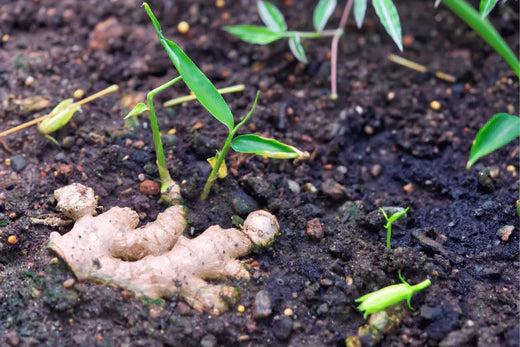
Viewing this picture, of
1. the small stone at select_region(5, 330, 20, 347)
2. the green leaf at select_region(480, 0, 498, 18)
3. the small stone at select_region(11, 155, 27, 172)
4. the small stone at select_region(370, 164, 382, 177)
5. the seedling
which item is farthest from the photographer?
the small stone at select_region(370, 164, 382, 177)

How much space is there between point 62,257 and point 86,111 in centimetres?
74

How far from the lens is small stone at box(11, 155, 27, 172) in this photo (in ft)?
5.89

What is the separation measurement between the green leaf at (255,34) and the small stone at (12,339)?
1341 mm

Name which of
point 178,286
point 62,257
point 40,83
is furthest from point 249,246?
point 40,83

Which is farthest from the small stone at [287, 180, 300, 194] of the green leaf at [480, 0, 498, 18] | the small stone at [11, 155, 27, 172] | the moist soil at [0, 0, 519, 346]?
the small stone at [11, 155, 27, 172]

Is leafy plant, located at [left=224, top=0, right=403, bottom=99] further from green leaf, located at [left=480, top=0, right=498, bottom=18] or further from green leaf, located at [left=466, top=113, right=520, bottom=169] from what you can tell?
green leaf, located at [left=466, top=113, right=520, bottom=169]

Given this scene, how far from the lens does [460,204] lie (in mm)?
1790

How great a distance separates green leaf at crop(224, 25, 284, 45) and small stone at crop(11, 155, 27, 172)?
37.4 inches

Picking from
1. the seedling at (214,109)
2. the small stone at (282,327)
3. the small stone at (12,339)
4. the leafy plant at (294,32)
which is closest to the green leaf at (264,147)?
the seedling at (214,109)

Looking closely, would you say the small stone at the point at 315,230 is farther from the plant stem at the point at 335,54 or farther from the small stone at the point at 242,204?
the plant stem at the point at 335,54

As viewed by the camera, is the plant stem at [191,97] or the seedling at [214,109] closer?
the seedling at [214,109]

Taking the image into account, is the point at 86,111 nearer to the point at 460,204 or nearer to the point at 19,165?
the point at 19,165

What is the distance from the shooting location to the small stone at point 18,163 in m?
1.79

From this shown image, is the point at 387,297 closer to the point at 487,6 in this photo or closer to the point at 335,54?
the point at 487,6
